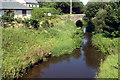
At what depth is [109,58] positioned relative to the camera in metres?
17.5

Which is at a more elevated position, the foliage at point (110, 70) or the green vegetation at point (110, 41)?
the green vegetation at point (110, 41)

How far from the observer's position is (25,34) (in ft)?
71.0

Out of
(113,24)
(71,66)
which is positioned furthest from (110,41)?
(71,66)

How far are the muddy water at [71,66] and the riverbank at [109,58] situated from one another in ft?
3.14

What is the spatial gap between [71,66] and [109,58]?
14.5 feet

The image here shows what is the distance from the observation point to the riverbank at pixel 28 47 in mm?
13992

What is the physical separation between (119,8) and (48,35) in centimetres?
1178

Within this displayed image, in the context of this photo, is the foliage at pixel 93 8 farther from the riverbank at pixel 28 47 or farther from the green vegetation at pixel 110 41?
the riverbank at pixel 28 47

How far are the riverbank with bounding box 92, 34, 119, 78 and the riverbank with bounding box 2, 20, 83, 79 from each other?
376 cm

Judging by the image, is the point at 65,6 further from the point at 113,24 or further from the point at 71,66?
the point at 71,66

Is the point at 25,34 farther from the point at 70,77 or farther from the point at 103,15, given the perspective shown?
the point at 103,15

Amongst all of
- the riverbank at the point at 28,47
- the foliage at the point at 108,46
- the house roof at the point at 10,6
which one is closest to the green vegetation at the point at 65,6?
the house roof at the point at 10,6

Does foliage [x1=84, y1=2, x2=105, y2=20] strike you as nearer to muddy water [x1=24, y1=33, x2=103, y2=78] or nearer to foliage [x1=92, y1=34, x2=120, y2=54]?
foliage [x1=92, y1=34, x2=120, y2=54]

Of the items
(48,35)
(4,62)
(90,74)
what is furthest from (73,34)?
(4,62)
